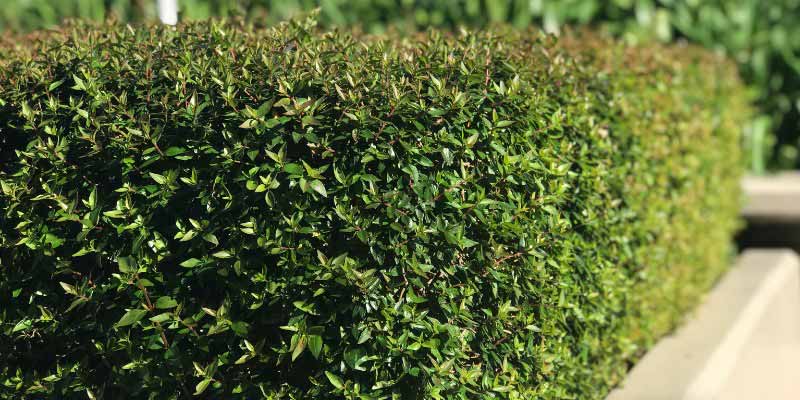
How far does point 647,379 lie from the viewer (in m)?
4.25

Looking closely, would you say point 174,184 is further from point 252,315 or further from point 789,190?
point 789,190

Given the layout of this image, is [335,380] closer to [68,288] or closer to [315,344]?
[315,344]

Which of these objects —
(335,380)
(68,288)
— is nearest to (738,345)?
(335,380)

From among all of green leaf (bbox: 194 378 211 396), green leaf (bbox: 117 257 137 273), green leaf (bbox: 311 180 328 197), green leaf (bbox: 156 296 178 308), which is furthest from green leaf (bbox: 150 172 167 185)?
green leaf (bbox: 194 378 211 396)

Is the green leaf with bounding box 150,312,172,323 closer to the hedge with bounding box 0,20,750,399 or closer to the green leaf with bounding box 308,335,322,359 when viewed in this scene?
the hedge with bounding box 0,20,750,399

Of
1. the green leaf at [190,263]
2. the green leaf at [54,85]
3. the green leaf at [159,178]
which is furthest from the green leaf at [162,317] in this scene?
the green leaf at [54,85]

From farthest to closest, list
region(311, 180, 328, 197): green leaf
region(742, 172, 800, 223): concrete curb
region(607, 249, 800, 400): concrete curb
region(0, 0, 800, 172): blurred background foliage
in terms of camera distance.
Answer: region(0, 0, 800, 172): blurred background foliage, region(742, 172, 800, 223): concrete curb, region(607, 249, 800, 400): concrete curb, region(311, 180, 328, 197): green leaf

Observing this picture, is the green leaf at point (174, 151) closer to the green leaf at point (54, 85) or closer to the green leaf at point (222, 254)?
the green leaf at point (222, 254)

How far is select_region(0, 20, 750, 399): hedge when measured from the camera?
3.01 m

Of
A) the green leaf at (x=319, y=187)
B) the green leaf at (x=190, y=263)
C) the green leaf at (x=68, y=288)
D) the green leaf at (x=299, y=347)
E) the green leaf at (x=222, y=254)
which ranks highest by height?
the green leaf at (x=319, y=187)

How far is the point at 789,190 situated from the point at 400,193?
448 cm

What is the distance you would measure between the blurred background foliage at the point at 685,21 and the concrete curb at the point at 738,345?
1236mm

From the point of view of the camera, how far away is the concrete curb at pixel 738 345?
4.22m

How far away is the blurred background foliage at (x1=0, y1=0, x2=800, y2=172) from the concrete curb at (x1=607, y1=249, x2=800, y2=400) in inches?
48.6
